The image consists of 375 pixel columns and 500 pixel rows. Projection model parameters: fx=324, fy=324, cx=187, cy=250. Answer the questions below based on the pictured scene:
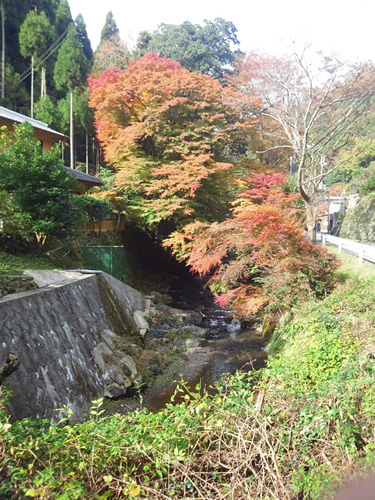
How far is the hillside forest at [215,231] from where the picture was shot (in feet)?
10.5

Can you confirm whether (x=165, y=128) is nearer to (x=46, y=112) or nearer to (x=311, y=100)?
(x=311, y=100)

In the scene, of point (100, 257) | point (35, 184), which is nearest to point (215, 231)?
point (100, 257)

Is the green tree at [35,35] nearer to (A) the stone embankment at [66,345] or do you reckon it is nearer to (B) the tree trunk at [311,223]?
(A) the stone embankment at [66,345]

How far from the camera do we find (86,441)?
10.8 feet

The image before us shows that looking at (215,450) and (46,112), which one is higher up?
(46,112)

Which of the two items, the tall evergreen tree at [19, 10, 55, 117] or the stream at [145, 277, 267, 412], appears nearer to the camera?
the stream at [145, 277, 267, 412]

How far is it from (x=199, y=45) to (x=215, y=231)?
2334 centimetres

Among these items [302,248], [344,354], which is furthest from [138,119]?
[344,354]

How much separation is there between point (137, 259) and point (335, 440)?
16.0 m

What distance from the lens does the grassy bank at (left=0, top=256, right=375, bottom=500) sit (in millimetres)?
2969

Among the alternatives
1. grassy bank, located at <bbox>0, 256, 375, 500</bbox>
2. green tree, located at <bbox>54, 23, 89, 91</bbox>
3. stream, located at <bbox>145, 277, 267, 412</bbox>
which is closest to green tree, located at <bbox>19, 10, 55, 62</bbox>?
green tree, located at <bbox>54, 23, 89, 91</bbox>

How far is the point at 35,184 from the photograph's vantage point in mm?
9906

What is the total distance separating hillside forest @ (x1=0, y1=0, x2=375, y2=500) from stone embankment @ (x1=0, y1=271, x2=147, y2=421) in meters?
0.64

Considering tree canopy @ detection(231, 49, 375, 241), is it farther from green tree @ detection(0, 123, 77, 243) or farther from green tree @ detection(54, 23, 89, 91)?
green tree @ detection(54, 23, 89, 91)
